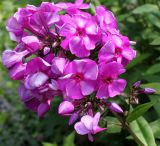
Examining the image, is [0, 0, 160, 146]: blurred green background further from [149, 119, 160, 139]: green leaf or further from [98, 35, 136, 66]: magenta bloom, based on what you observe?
[98, 35, 136, 66]: magenta bloom

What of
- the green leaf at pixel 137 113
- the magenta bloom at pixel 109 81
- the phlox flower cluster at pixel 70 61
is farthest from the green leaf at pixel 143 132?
the magenta bloom at pixel 109 81

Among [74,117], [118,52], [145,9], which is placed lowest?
[145,9]

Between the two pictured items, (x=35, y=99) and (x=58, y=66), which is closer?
(x=58, y=66)

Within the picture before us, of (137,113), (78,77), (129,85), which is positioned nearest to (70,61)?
(78,77)

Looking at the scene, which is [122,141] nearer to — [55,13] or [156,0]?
[156,0]

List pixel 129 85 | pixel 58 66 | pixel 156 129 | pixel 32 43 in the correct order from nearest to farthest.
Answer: pixel 58 66
pixel 32 43
pixel 156 129
pixel 129 85

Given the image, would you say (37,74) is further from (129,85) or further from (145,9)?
(145,9)

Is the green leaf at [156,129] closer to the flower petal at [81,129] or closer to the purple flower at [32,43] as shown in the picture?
the flower petal at [81,129]
